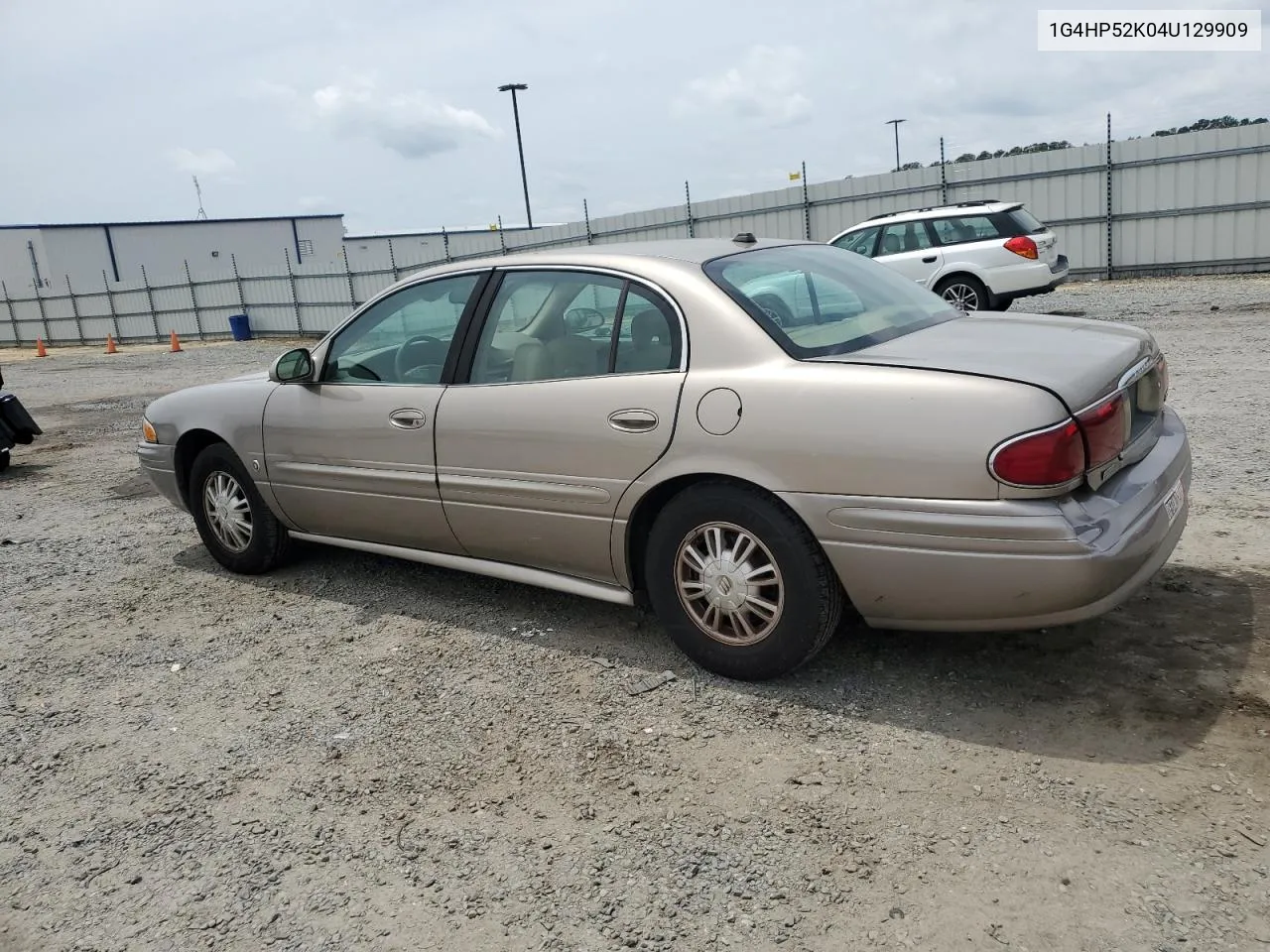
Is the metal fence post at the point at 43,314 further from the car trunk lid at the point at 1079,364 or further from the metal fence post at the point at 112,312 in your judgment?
the car trunk lid at the point at 1079,364

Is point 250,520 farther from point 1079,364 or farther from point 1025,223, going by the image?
point 1025,223

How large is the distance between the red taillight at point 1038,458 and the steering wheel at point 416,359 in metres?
2.32

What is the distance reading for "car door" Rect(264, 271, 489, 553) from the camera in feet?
13.7

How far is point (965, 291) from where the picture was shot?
1277cm

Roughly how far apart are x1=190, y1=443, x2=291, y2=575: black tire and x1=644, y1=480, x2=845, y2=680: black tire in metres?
2.32

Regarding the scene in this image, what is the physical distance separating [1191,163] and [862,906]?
17543mm

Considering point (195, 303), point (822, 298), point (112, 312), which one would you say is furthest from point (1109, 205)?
point (112, 312)

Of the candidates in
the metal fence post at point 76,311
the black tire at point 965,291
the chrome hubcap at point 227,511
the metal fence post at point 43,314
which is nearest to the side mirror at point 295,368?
the chrome hubcap at point 227,511

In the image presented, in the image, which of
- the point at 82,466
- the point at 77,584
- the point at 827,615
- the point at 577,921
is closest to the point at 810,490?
the point at 827,615

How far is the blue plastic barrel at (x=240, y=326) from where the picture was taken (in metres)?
28.1

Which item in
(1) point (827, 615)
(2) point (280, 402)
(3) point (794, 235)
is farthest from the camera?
(3) point (794, 235)

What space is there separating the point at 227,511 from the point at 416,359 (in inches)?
61.5

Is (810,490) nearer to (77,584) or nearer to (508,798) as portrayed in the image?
(508,798)

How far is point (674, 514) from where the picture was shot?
342cm
